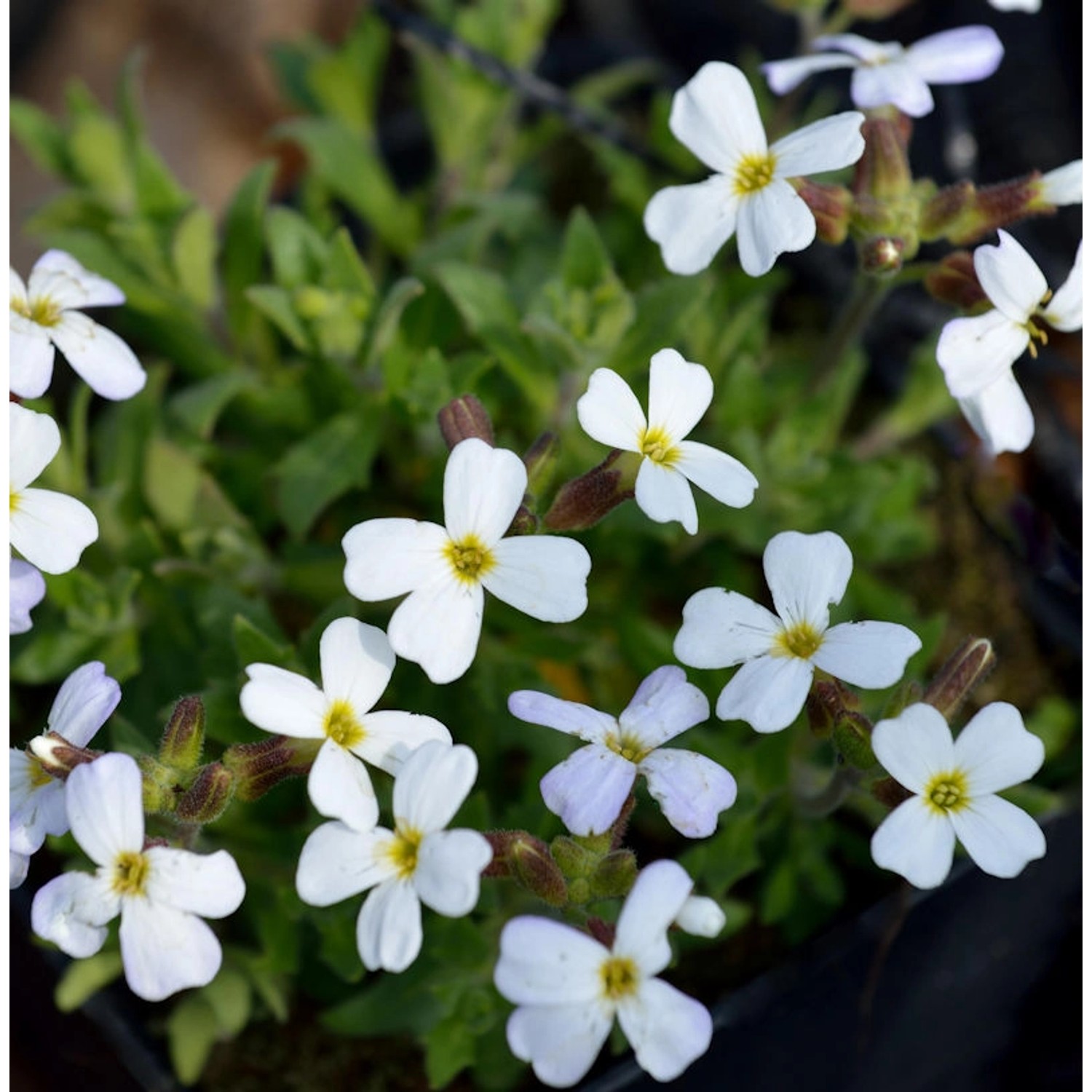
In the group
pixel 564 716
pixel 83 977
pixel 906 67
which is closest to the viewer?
pixel 564 716

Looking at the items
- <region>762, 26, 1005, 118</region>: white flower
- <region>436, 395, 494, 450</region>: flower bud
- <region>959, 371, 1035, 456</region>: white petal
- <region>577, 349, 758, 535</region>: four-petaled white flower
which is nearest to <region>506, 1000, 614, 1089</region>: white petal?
<region>577, 349, 758, 535</region>: four-petaled white flower

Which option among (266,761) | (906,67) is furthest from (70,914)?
(906,67)

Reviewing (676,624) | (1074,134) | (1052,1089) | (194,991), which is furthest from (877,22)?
(194,991)

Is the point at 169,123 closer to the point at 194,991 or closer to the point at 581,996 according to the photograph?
the point at 194,991

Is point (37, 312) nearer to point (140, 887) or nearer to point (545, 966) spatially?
point (140, 887)

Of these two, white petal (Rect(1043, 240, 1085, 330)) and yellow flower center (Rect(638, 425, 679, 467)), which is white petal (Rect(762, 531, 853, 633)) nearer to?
yellow flower center (Rect(638, 425, 679, 467))

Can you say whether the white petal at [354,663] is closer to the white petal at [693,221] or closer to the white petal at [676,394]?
the white petal at [676,394]
